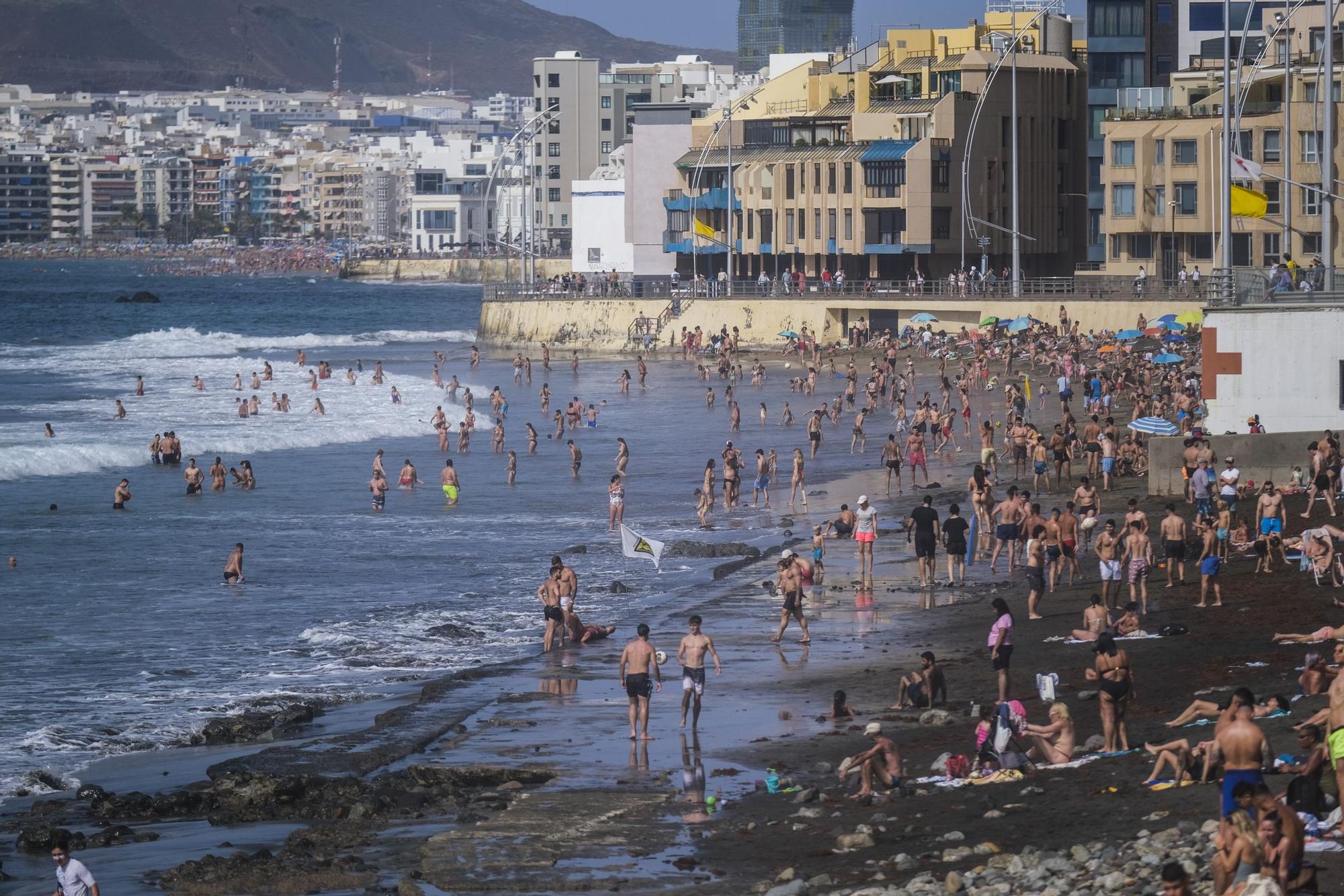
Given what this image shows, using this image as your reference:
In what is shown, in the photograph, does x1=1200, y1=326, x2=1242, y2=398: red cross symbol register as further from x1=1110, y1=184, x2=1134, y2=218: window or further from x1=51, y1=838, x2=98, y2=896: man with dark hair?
x1=1110, y1=184, x2=1134, y2=218: window

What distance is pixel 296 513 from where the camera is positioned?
1425 inches

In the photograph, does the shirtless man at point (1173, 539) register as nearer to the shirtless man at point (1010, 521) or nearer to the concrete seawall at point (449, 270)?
the shirtless man at point (1010, 521)

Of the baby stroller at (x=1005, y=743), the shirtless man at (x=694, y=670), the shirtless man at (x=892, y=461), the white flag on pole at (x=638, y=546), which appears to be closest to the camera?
the baby stroller at (x=1005, y=743)

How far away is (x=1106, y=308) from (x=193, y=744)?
154 feet

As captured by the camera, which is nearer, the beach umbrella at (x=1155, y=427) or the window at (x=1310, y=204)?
the beach umbrella at (x=1155, y=427)

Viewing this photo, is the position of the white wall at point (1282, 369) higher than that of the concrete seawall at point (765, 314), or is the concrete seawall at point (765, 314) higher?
the concrete seawall at point (765, 314)

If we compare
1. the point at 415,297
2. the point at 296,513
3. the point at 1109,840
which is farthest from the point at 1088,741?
the point at 415,297

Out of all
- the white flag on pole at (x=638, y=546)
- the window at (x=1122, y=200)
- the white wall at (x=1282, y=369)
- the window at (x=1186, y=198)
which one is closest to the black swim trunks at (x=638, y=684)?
the white flag on pole at (x=638, y=546)

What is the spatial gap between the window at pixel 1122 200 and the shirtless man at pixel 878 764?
175 feet

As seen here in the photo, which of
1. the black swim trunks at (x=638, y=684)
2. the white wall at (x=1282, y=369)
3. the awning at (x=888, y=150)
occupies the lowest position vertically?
the black swim trunks at (x=638, y=684)

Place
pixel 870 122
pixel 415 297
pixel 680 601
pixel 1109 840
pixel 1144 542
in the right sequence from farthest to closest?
pixel 415 297 < pixel 870 122 < pixel 680 601 < pixel 1144 542 < pixel 1109 840

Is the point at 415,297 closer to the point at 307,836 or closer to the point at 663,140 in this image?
the point at 663,140

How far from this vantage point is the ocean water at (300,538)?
70.4 ft

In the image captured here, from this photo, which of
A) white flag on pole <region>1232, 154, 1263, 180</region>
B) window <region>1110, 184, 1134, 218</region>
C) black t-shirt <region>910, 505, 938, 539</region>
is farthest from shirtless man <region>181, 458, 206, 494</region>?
window <region>1110, 184, 1134, 218</region>
